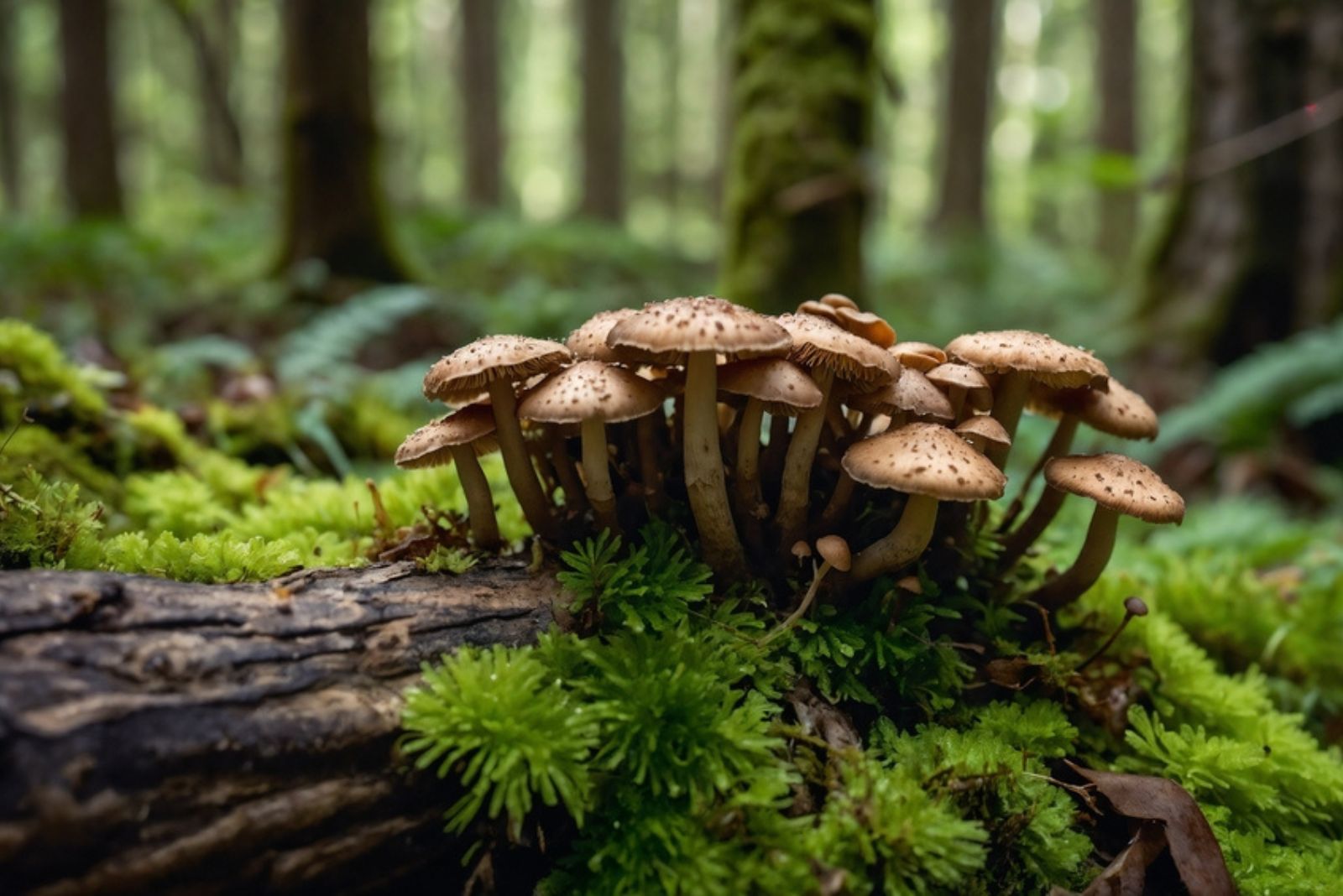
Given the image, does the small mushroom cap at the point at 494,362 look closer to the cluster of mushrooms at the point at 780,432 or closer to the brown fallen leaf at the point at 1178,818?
the cluster of mushrooms at the point at 780,432

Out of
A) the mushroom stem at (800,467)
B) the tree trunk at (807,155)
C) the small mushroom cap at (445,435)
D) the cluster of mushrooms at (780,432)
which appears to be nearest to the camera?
the cluster of mushrooms at (780,432)

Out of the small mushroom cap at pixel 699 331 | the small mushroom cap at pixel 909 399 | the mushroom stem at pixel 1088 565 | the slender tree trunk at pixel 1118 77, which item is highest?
the slender tree trunk at pixel 1118 77

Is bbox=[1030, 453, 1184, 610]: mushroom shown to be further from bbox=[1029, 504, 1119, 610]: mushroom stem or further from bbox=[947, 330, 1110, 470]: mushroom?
bbox=[947, 330, 1110, 470]: mushroom

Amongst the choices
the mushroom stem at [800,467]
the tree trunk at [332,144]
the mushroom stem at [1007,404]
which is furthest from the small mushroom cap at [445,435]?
the tree trunk at [332,144]

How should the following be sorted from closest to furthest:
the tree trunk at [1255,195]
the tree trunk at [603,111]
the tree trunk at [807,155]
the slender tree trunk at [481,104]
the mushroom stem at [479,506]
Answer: the mushroom stem at [479,506] < the tree trunk at [807,155] < the tree trunk at [1255,195] < the tree trunk at [603,111] < the slender tree trunk at [481,104]

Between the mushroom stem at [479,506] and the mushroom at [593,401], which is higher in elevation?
the mushroom at [593,401]
